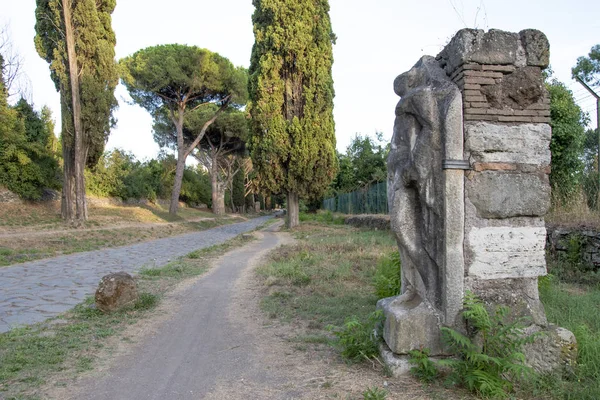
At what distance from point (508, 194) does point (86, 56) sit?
62.5ft

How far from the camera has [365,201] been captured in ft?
74.0

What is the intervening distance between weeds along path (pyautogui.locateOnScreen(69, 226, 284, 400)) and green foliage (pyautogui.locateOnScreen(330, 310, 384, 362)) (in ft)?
2.32

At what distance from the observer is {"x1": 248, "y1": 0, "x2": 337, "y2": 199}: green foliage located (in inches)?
734

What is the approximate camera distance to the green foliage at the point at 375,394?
9.16ft

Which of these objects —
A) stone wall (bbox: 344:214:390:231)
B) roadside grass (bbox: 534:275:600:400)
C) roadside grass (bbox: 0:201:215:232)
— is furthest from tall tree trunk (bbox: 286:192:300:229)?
roadside grass (bbox: 534:275:600:400)

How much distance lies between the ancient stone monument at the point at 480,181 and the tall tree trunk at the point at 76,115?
1699 cm

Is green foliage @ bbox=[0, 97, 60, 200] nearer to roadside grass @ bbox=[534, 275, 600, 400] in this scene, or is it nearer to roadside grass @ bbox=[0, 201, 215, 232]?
roadside grass @ bbox=[0, 201, 215, 232]

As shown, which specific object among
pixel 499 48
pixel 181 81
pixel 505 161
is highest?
pixel 181 81

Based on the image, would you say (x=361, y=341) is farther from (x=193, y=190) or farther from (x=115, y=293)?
(x=193, y=190)

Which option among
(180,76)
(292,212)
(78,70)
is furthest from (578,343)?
(180,76)

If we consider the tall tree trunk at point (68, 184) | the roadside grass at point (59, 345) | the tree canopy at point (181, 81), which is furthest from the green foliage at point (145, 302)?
the tree canopy at point (181, 81)

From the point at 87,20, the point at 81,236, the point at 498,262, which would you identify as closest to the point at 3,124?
the point at 87,20

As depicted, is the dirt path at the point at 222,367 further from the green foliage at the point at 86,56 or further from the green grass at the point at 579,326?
the green foliage at the point at 86,56

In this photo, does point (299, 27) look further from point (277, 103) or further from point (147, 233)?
point (147, 233)
